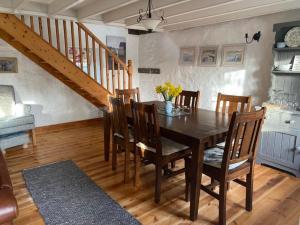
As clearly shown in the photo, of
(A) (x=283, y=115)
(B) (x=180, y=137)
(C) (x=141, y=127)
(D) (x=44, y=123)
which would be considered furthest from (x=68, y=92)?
(A) (x=283, y=115)

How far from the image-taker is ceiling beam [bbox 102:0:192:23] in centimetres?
274

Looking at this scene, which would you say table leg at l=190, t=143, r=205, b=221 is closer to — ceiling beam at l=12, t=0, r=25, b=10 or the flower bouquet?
the flower bouquet

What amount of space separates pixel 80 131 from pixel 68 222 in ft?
9.33

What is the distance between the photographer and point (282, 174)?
287cm

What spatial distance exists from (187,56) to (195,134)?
297 centimetres

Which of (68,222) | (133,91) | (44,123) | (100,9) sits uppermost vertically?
(100,9)

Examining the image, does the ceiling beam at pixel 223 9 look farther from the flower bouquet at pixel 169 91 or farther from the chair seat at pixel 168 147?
the chair seat at pixel 168 147

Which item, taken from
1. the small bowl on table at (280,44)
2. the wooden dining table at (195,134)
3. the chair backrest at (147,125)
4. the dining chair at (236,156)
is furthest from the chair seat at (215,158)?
the small bowl on table at (280,44)

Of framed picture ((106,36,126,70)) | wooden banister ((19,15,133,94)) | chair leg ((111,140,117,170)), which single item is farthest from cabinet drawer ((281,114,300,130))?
framed picture ((106,36,126,70))

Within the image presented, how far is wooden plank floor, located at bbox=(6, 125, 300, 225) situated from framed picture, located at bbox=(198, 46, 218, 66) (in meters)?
1.98

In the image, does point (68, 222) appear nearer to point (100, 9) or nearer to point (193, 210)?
point (193, 210)

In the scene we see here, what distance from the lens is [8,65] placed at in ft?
13.1

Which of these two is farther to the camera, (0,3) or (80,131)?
(80,131)

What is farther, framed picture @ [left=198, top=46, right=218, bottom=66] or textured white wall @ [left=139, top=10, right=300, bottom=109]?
framed picture @ [left=198, top=46, right=218, bottom=66]
